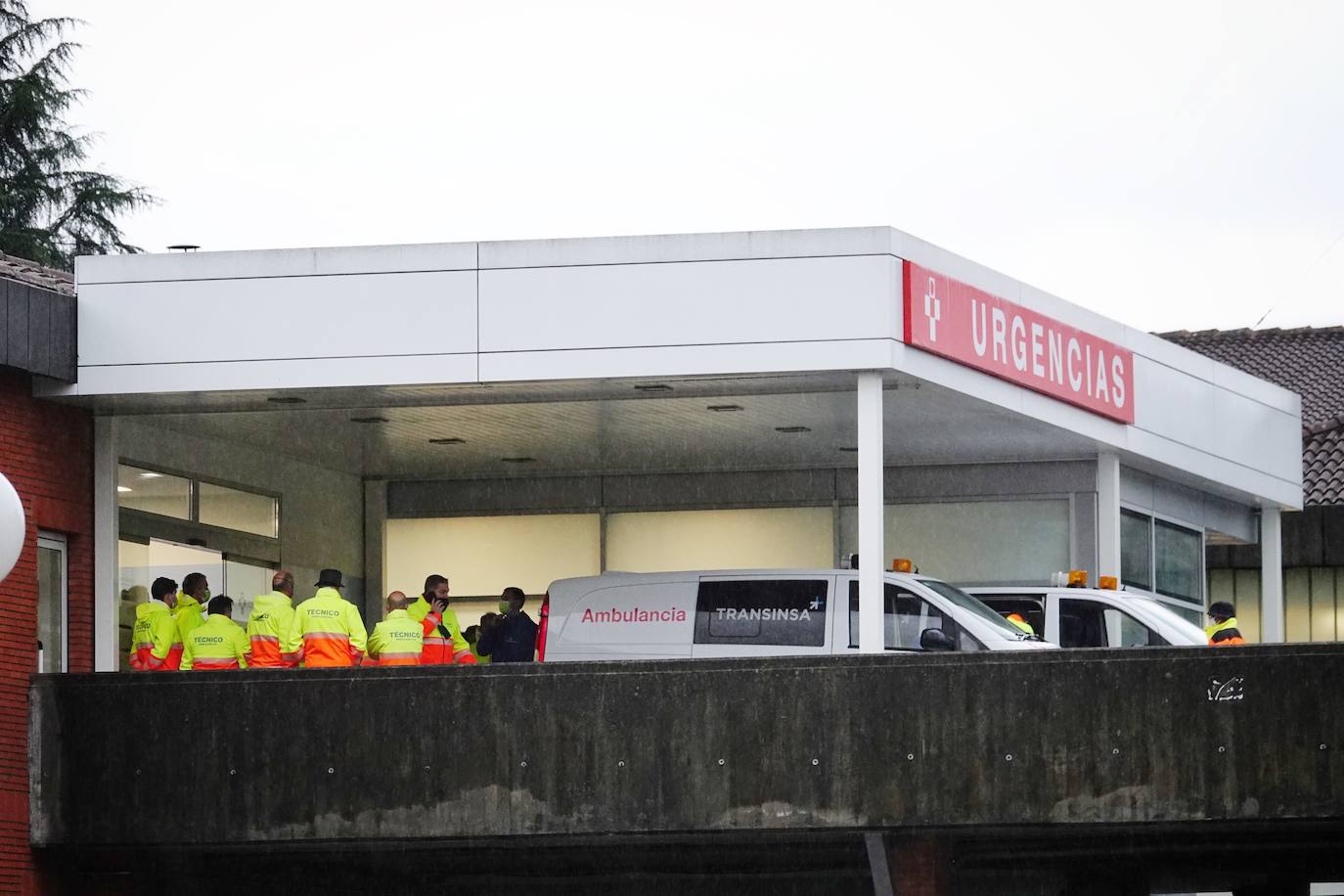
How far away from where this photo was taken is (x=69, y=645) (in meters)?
19.6

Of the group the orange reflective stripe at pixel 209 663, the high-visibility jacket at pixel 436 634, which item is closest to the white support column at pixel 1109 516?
the high-visibility jacket at pixel 436 634

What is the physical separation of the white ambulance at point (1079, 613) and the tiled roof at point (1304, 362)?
48.2ft

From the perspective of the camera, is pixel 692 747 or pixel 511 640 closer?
pixel 692 747

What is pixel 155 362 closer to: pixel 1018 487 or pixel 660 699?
pixel 660 699

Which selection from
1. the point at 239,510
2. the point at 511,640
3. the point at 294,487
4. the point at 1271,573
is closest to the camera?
the point at 511,640

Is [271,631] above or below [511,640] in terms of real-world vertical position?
above

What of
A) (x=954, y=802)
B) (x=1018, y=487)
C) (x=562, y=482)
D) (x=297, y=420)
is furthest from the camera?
(x=562, y=482)

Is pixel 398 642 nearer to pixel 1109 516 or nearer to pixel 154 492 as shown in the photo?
pixel 154 492

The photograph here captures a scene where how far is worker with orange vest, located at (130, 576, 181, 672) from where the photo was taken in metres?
19.8

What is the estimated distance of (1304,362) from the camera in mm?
39750

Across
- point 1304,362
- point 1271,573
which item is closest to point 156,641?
point 1271,573

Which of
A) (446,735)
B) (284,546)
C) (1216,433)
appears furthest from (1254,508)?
(446,735)

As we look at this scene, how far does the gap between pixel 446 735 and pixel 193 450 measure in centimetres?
562

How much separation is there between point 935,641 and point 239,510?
8.25 m
